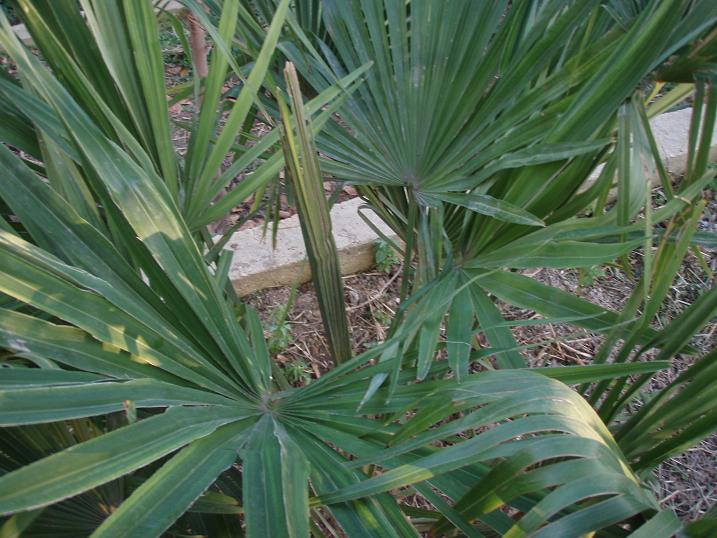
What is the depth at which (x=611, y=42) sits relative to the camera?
0.79m

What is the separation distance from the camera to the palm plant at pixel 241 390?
0.51 meters

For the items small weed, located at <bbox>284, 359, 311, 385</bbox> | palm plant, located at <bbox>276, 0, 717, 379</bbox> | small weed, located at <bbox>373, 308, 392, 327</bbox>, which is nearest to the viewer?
palm plant, located at <bbox>276, 0, 717, 379</bbox>

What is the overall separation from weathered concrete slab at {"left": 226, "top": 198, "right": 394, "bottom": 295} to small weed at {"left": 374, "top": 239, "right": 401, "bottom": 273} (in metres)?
0.02

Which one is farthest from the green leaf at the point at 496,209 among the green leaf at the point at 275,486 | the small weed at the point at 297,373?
the small weed at the point at 297,373

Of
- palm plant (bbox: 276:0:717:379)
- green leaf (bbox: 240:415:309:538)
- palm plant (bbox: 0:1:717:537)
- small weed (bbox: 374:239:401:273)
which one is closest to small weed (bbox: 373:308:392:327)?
small weed (bbox: 374:239:401:273)

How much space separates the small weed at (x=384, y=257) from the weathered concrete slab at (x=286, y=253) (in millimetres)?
25

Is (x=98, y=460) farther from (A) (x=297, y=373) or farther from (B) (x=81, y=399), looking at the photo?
(A) (x=297, y=373)

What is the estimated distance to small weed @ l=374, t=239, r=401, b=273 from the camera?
5.88 ft

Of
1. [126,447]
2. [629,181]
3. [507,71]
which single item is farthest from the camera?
[507,71]

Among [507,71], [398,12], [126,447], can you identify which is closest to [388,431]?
[126,447]

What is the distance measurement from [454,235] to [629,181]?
1.04ft

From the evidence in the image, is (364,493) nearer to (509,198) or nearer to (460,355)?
(460,355)

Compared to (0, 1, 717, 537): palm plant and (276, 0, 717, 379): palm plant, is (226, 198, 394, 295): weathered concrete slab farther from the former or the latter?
(0, 1, 717, 537): palm plant

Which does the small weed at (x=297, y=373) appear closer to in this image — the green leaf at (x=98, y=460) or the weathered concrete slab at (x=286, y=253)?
the weathered concrete slab at (x=286, y=253)
